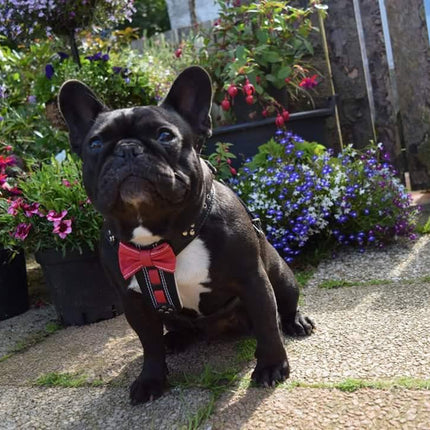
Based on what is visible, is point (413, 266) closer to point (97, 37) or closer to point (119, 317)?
point (119, 317)

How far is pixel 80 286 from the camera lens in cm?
297

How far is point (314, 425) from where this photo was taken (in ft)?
5.17

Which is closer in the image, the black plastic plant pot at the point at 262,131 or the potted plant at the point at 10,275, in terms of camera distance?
the potted plant at the point at 10,275

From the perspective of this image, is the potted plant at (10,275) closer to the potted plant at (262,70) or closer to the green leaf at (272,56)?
the potted plant at (262,70)

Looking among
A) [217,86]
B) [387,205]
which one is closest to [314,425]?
[387,205]

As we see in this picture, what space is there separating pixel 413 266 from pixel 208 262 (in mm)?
1664

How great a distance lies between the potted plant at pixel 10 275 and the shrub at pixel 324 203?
4.67 ft

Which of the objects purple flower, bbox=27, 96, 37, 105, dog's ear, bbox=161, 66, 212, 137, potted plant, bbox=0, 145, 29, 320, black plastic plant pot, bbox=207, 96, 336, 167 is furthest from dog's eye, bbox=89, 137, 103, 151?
purple flower, bbox=27, 96, 37, 105

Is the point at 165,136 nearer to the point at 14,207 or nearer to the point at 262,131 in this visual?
the point at 14,207

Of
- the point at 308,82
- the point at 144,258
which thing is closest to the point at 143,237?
the point at 144,258

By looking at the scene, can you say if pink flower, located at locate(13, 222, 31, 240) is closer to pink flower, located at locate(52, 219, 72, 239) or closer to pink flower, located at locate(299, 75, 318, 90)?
pink flower, located at locate(52, 219, 72, 239)

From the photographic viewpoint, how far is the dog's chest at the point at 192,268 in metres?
1.87

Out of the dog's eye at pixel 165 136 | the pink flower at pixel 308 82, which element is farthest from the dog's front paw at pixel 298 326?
the pink flower at pixel 308 82

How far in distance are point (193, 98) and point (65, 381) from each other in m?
1.22
